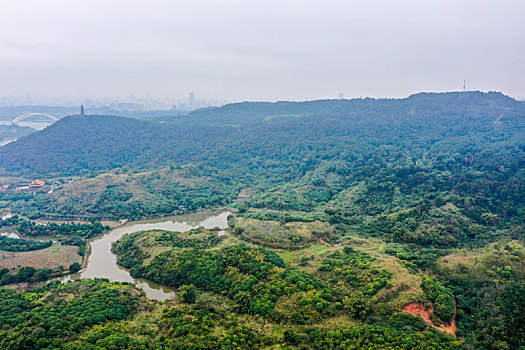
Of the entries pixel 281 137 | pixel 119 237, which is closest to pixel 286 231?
pixel 119 237

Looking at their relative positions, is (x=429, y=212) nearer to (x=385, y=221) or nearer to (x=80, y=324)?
(x=385, y=221)

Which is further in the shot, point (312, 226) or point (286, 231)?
point (312, 226)

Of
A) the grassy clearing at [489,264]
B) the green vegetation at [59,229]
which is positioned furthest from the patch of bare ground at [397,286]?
the green vegetation at [59,229]

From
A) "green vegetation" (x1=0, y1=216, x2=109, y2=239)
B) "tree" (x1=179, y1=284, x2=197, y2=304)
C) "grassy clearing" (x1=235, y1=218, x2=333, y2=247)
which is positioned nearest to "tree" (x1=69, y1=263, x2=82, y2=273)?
"green vegetation" (x1=0, y1=216, x2=109, y2=239)

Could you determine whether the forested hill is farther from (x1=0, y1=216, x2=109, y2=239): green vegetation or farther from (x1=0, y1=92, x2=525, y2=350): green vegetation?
(x1=0, y1=216, x2=109, y2=239): green vegetation

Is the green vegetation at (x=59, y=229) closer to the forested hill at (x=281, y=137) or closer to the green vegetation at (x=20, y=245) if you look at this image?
the green vegetation at (x=20, y=245)

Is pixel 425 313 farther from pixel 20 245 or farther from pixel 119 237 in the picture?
pixel 20 245
